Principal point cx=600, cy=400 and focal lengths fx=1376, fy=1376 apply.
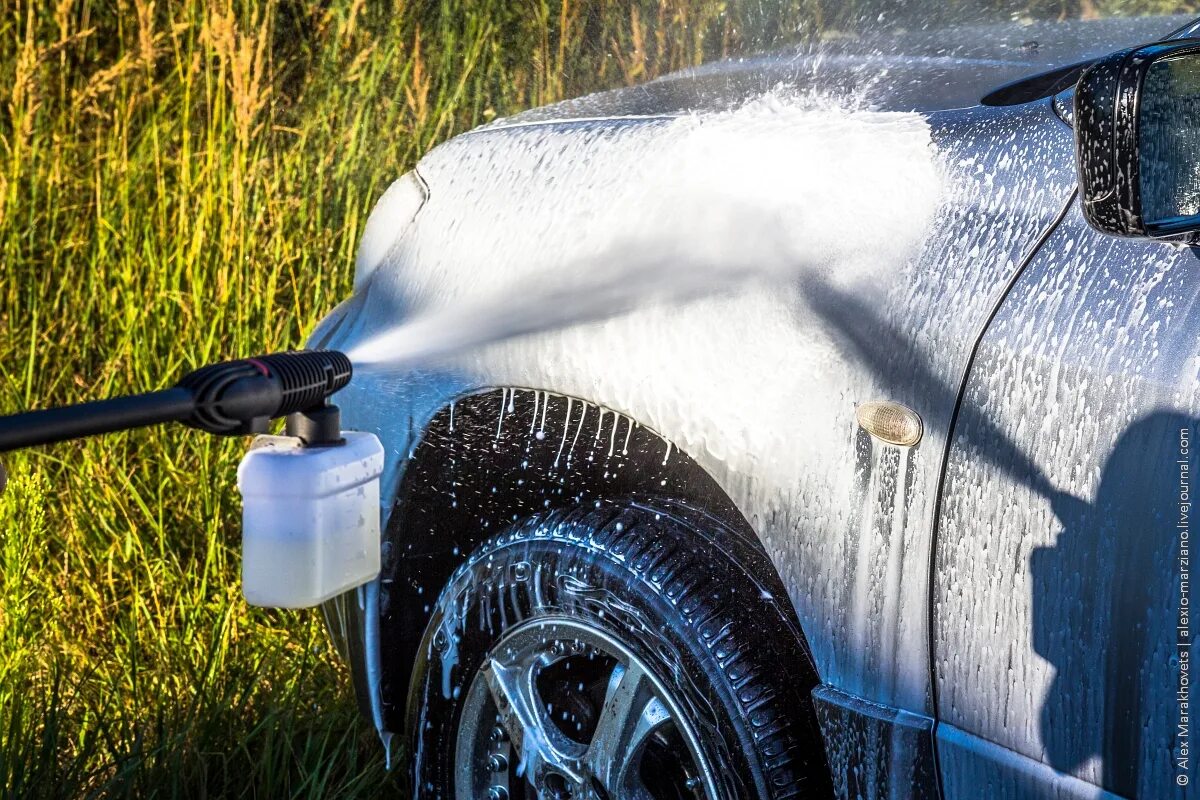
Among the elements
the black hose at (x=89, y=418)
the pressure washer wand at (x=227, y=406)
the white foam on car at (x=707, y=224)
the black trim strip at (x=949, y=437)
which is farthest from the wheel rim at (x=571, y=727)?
the black hose at (x=89, y=418)

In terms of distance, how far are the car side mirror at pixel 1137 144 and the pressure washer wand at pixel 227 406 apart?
2.46 feet

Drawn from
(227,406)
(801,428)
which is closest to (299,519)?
(227,406)

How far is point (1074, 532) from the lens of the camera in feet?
4.52

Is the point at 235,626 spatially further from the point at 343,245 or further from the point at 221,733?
the point at 343,245

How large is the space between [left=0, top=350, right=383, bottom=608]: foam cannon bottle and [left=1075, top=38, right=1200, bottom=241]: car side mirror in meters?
0.75

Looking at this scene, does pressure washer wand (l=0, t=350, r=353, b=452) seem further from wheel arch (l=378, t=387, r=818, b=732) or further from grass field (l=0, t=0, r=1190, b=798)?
grass field (l=0, t=0, r=1190, b=798)

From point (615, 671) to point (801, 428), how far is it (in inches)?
18.5

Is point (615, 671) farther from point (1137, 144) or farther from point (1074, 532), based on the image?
point (1137, 144)

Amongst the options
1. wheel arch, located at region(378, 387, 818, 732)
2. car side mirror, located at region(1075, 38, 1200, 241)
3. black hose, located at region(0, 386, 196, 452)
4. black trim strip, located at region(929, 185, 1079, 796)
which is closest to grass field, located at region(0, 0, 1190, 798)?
wheel arch, located at region(378, 387, 818, 732)

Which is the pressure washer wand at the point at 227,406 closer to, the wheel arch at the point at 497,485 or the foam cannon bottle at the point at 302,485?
the foam cannon bottle at the point at 302,485

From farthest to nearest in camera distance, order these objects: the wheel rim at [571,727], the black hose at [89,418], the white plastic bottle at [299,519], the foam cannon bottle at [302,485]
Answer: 1. the wheel rim at [571,727]
2. the white plastic bottle at [299,519]
3. the foam cannon bottle at [302,485]
4. the black hose at [89,418]

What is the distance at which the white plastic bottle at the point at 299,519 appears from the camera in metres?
1.39

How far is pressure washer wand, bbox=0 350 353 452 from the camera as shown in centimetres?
113

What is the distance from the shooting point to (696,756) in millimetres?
1749
